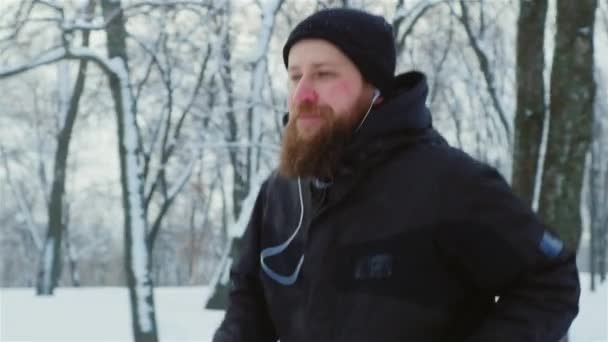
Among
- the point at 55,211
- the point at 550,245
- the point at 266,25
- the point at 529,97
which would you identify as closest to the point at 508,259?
the point at 550,245

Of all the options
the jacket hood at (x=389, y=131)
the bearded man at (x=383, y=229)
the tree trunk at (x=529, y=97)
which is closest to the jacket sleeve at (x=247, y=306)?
the bearded man at (x=383, y=229)

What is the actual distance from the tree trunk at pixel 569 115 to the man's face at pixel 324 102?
4760mm

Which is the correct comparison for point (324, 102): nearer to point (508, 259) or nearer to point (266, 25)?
point (508, 259)

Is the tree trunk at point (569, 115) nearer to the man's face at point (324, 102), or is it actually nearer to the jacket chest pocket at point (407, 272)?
the man's face at point (324, 102)

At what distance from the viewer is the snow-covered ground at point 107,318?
1505 cm

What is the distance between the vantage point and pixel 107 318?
17.3m

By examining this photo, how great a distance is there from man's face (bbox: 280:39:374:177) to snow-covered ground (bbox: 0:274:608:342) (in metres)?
12.6

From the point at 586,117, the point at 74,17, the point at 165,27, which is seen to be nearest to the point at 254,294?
the point at 586,117

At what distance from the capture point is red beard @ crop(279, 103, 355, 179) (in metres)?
1.87

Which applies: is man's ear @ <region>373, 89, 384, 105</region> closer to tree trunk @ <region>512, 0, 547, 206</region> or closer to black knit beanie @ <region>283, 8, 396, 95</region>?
black knit beanie @ <region>283, 8, 396, 95</region>

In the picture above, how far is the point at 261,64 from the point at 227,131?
6040mm

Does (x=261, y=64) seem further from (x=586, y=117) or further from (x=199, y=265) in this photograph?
(x=199, y=265)

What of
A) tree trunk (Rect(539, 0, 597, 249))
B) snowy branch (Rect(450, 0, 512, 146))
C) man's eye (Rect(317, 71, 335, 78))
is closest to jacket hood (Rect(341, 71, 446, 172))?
man's eye (Rect(317, 71, 335, 78))

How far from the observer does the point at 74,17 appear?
36.1ft
